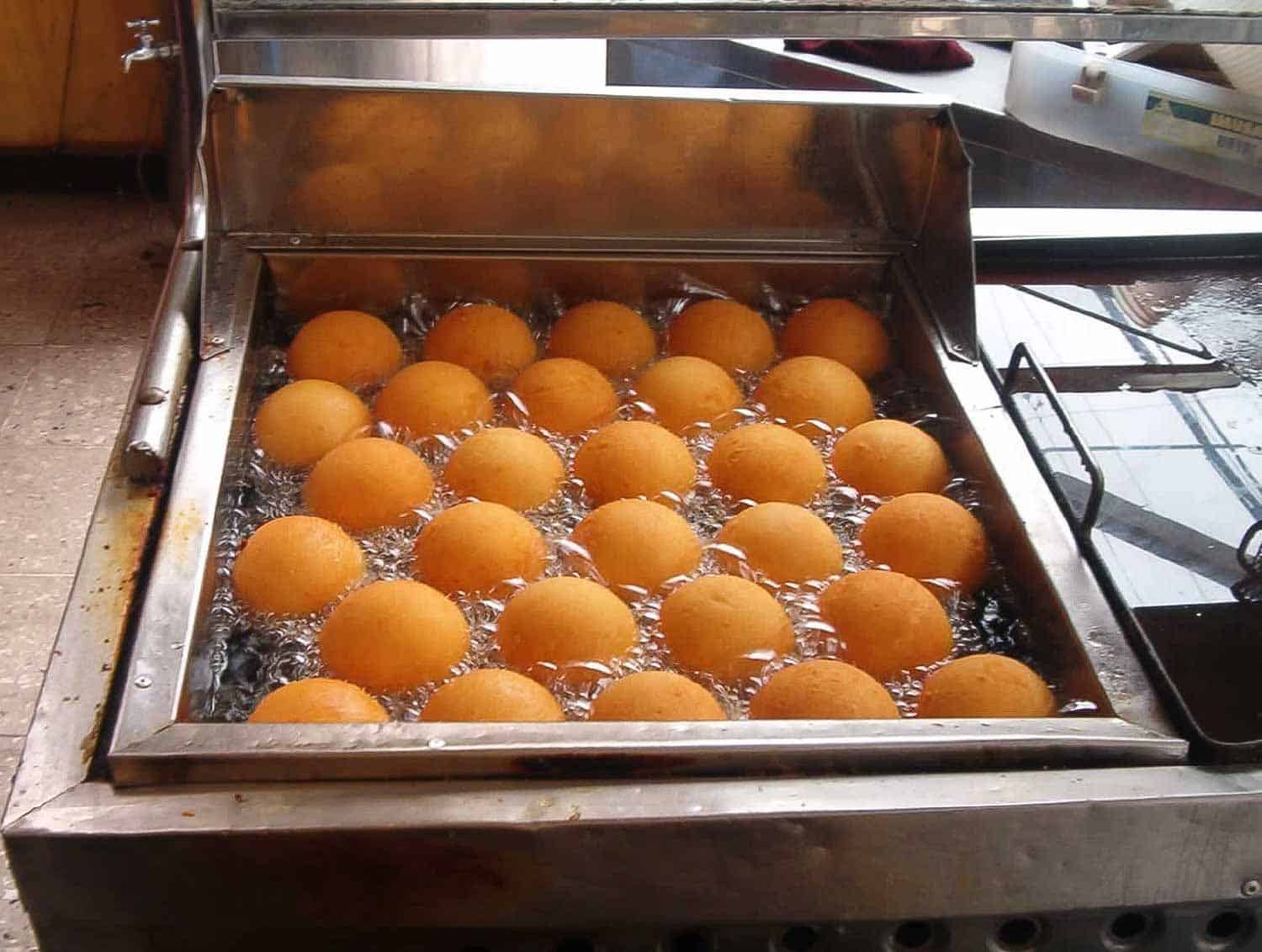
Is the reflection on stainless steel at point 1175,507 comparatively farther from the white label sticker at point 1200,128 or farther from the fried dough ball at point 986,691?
the white label sticker at point 1200,128

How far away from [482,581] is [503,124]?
631 mm

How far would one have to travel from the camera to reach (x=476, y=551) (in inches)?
45.8

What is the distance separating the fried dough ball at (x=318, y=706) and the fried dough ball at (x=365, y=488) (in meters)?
0.27

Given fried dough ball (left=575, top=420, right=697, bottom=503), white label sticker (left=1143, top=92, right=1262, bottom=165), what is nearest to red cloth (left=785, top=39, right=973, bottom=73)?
white label sticker (left=1143, top=92, right=1262, bottom=165)

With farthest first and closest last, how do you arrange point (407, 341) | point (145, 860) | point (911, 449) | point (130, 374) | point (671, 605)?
point (130, 374) → point (407, 341) → point (911, 449) → point (671, 605) → point (145, 860)

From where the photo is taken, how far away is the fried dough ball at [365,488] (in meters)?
1.23

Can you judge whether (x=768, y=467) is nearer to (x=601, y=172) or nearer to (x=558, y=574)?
(x=558, y=574)

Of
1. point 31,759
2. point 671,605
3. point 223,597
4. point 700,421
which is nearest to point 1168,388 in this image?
point 700,421

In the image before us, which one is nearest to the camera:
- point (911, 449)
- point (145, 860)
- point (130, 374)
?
point (145, 860)

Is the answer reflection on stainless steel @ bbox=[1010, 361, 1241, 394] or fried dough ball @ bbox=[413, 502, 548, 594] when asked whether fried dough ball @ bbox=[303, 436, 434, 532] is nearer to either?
fried dough ball @ bbox=[413, 502, 548, 594]

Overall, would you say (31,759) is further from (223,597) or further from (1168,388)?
(1168,388)

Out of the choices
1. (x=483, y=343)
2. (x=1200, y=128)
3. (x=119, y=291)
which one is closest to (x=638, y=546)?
(x=483, y=343)

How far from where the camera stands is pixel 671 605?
113cm

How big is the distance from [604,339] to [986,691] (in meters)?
0.70
